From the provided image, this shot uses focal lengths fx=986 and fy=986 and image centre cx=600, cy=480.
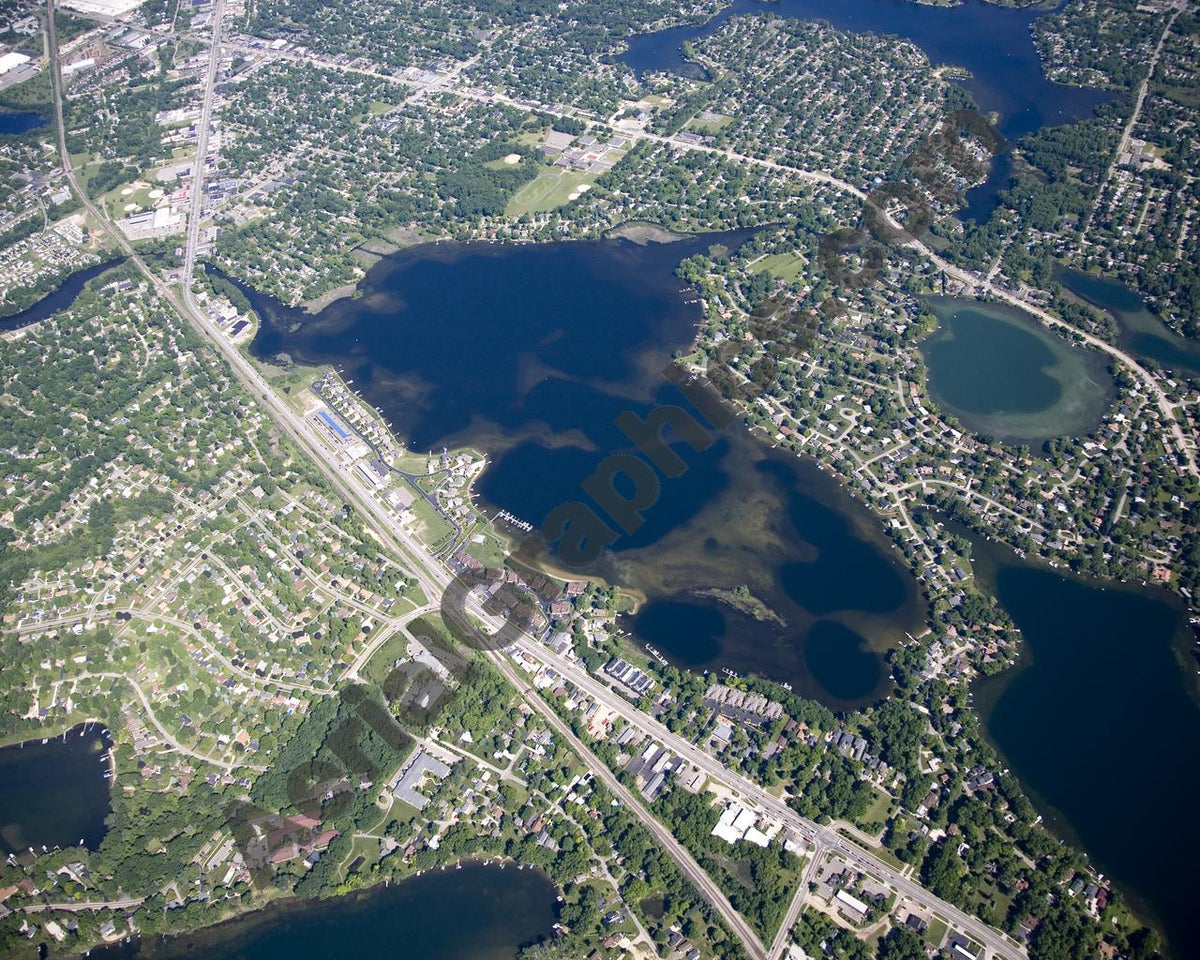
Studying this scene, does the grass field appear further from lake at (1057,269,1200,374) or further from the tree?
the tree

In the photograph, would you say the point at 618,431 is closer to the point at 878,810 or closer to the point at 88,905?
the point at 878,810

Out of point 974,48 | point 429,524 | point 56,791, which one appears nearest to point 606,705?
point 429,524

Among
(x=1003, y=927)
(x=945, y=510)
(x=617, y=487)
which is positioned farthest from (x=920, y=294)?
(x=1003, y=927)

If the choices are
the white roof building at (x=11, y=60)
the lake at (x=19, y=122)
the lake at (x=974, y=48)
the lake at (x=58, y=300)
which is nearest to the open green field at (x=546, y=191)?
the lake at (x=974, y=48)

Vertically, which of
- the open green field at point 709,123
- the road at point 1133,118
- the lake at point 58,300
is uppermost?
the road at point 1133,118

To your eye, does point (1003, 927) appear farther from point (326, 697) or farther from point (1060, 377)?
point (1060, 377)

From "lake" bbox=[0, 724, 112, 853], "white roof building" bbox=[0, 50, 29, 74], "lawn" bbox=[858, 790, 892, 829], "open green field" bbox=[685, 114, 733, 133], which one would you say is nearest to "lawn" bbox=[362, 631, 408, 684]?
"lake" bbox=[0, 724, 112, 853]

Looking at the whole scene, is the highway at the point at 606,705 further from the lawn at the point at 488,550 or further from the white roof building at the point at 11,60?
the white roof building at the point at 11,60

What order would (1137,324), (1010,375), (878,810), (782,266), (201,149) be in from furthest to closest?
(201,149)
(782,266)
(1137,324)
(1010,375)
(878,810)
